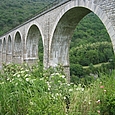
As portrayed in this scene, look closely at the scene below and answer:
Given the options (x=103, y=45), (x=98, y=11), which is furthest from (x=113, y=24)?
(x=103, y=45)

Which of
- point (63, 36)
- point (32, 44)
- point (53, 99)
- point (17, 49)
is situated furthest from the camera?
point (17, 49)

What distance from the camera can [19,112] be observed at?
288 centimetres

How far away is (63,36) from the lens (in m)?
10.7

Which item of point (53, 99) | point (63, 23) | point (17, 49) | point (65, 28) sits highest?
point (63, 23)

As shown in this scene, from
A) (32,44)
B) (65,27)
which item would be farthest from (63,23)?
(32,44)

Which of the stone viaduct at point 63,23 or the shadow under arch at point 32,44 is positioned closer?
the stone viaduct at point 63,23

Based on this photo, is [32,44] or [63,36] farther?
[32,44]

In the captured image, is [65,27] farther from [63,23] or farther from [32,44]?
[32,44]

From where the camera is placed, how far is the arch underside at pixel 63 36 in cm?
944

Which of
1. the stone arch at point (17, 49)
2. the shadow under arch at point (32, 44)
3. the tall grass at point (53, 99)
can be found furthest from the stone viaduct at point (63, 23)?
the stone arch at point (17, 49)

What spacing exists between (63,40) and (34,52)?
5891mm

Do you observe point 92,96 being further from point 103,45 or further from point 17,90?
point 103,45

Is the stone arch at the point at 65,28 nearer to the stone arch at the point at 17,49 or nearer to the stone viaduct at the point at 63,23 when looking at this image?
the stone viaduct at the point at 63,23

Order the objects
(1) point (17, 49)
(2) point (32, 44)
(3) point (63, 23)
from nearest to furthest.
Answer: (3) point (63, 23) < (2) point (32, 44) < (1) point (17, 49)
